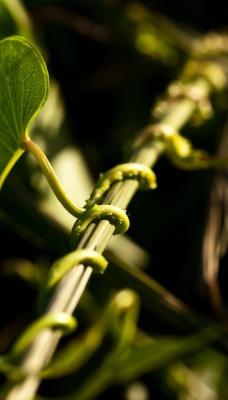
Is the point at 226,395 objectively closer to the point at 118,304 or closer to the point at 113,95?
the point at 118,304

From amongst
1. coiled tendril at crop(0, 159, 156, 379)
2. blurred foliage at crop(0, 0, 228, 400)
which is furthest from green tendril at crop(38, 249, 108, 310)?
blurred foliage at crop(0, 0, 228, 400)

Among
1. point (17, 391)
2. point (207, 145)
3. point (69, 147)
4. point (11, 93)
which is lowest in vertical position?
point (17, 391)

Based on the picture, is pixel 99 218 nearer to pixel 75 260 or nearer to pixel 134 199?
pixel 75 260

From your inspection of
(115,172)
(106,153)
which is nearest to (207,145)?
(106,153)

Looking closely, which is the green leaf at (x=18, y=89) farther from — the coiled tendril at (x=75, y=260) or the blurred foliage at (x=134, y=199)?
the blurred foliage at (x=134, y=199)

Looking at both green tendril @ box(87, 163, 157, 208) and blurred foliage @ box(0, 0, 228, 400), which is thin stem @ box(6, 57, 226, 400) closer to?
green tendril @ box(87, 163, 157, 208)

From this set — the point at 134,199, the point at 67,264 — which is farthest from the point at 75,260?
the point at 134,199
